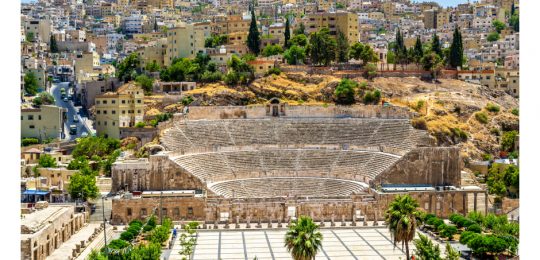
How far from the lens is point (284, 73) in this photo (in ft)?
269

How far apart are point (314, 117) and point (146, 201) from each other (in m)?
21.4

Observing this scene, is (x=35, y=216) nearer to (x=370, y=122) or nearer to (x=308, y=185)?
(x=308, y=185)

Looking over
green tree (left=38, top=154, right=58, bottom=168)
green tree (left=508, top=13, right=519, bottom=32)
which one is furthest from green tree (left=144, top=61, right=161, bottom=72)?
green tree (left=508, top=13, right=519, bottom=32)

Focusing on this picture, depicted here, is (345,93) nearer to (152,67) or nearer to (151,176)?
(152,67)

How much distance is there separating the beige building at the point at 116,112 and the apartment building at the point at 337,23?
1251 inches

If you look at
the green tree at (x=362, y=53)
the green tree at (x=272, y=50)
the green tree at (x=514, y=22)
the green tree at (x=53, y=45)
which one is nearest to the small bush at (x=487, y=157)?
the green tree at (x=362, y=53)

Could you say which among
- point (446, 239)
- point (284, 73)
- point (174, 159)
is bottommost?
point (446, 239)

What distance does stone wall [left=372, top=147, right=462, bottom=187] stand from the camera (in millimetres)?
60694

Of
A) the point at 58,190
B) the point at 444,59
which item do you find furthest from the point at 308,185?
the point at 444,59

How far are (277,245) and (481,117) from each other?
31.8m

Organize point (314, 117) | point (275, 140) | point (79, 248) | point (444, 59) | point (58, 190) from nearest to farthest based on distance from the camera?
point (79, 248), point (58, 190), point (275, 140), point (314, 117), point (444, 59)

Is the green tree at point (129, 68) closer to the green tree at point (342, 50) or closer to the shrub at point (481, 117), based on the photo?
the green tree at point (342, 50)

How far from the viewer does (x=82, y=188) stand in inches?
2223

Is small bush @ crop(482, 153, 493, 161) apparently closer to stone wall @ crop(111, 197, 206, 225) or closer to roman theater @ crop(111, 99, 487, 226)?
roman theater @ crop(111, 99, 487, 226)
